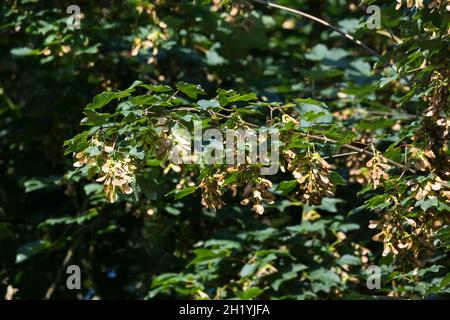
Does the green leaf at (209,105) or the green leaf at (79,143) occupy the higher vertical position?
the green leaf at (209,105)

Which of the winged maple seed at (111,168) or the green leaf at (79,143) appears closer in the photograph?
the winged maple seed at (111,168)

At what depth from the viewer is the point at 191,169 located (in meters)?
4.17

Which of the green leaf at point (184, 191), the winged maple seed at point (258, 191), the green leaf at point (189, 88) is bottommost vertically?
the winged maple seed at point (258, 191)

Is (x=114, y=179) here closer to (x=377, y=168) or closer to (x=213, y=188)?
(x=213, y=188)

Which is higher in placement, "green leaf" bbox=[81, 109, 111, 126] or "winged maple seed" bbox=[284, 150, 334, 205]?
"green leaf" bbox=[81, 109, 111, 126]

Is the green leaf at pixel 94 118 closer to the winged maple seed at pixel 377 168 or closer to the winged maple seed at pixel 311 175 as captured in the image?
the winged maple seed at pixel 311 175

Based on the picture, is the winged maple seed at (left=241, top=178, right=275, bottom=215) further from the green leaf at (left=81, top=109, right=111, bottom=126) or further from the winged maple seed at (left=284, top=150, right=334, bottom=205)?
the green leaf at (left=81, top=109, right=111, bottom=126)

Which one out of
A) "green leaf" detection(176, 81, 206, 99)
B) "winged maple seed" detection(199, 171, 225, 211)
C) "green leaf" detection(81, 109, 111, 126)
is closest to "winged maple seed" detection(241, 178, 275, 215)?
"winged maple seed" detection(199, 171, 225, 211)

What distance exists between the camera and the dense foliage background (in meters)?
4.31

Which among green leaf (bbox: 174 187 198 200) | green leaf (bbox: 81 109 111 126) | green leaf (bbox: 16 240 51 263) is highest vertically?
green leaf (bbox: 81 109 111 126)

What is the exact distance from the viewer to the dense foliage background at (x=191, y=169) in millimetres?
4309

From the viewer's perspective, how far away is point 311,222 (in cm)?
450

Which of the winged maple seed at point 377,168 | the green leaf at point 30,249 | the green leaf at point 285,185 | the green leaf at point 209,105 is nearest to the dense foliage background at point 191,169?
the green leaf at point 30,249
